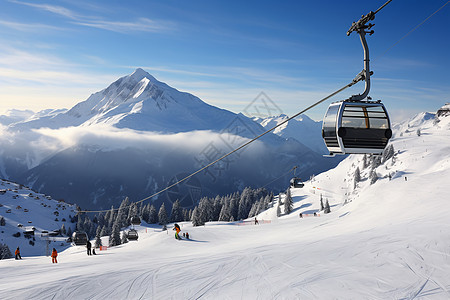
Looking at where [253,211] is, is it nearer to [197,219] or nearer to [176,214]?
[176,214]

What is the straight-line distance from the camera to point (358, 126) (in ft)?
28.9

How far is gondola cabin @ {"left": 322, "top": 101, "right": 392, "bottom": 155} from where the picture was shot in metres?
8.64

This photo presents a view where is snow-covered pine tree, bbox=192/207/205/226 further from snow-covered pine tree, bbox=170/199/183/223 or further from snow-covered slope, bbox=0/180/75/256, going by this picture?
snow-covered slope, bbox=0/180/75/256

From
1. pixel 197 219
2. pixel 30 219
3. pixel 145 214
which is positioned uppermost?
pixel 30 219

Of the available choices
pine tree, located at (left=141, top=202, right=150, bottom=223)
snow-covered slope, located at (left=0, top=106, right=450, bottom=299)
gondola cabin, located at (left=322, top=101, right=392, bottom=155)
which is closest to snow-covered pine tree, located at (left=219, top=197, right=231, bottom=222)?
pine tree, located at (left=141, top=202, right=150, bottom=223)

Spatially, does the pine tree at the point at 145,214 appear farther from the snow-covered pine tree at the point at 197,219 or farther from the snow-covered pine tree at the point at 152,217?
the snow-covered pine tree at the point at 197,219

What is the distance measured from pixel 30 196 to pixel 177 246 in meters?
125

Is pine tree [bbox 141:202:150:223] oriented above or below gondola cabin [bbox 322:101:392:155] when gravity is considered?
below

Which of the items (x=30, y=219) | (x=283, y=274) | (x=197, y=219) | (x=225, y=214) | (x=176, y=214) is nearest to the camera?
(x=283, y=274)

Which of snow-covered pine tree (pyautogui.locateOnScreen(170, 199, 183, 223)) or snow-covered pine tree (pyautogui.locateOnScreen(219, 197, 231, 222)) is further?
snow-covered pine tree (pyautogui.locateOnScreen(170, 199, 183, 223))

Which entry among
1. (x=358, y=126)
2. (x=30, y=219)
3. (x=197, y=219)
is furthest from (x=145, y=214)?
(x=358, y=126)

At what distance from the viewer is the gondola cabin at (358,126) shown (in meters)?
8.64

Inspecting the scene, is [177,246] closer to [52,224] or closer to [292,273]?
[292,273]

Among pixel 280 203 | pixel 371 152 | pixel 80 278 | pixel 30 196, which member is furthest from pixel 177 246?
pixel 30 196
